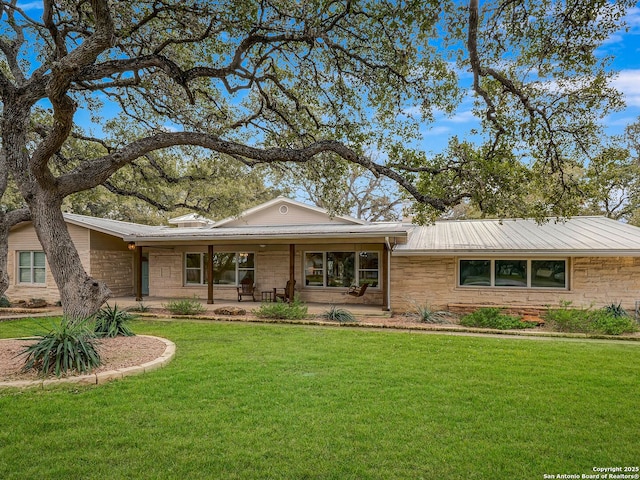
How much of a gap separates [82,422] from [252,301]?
1110 centimetres

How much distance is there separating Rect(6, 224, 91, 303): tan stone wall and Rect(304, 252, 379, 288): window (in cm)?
911

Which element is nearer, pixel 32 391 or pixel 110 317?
pixel 32 391

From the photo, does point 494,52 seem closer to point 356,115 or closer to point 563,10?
point 563,10

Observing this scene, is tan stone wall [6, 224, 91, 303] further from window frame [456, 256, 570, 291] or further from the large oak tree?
window frame [456, 256, 570, 291]

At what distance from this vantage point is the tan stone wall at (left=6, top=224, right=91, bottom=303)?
1622 centimetres

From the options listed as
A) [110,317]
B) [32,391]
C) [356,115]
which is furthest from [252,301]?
[32,391]

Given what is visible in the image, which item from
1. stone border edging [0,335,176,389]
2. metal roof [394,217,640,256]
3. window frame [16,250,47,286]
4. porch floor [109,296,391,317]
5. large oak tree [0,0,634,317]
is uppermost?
large oak tree [0,0,634,317]

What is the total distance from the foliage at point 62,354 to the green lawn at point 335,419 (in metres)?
0.49

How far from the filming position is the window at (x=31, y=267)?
16781 mm

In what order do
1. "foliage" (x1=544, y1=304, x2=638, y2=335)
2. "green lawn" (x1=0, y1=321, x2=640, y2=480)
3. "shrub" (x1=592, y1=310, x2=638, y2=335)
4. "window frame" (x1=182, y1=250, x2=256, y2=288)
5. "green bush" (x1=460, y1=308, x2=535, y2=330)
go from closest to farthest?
"green lawn" (x1=0, y1=321, x2=640, y2=480) → "shrub" (x1=592, y1=310, x2=638, y2=335) → "foliage" (x1=544, y1=304, x2=638, y2=335) → "green bush" (x1=460, y1=308, x2=535, y2=330) → "window frame" (x1=182, y1=250, x2=256, y2=288)

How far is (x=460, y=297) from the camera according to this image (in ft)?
41.2

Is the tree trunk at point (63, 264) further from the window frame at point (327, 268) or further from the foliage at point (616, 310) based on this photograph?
the foliage at point (616, 310)

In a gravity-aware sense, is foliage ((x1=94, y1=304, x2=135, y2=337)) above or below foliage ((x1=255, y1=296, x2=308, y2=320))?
above

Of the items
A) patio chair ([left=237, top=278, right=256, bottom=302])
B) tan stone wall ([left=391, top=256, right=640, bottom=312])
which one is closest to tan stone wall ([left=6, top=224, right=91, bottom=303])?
patio chair ([left=237, top=278, right=256, bottom=302])
